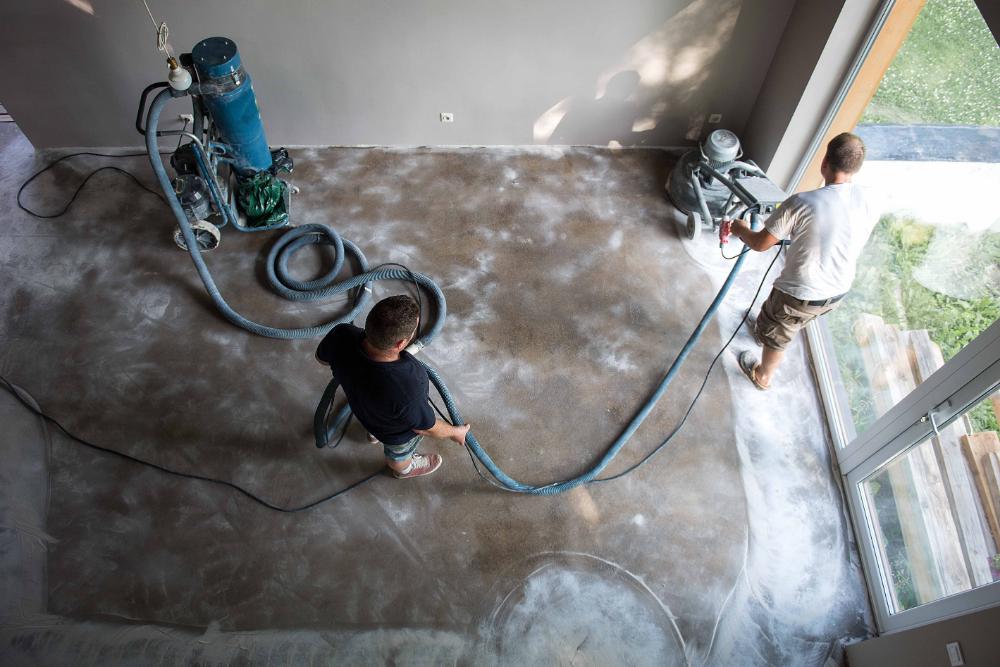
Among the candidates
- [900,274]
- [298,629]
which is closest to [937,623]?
[900,274]

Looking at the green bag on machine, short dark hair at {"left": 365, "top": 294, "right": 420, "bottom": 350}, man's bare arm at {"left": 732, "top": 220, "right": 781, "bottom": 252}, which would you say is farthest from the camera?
the green bag on machine

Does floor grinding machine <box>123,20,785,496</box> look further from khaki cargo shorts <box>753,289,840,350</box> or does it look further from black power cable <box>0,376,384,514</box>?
khaki cargo shorts <box>753,289,840,350</box>

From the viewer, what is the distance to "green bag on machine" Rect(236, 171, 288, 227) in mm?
4242

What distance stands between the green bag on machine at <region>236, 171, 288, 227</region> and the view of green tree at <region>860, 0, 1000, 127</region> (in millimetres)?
3810

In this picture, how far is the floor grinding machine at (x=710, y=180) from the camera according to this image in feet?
13.6

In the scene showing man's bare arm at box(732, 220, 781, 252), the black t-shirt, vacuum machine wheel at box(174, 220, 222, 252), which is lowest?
vacuum machine wheel at box(174, 220, 222, 252)

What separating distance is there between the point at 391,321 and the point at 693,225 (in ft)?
8.94

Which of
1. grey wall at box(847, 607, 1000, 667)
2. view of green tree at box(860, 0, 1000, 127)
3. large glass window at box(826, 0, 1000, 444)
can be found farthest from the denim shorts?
view of green tree at box(860, 0, 1000, 127)

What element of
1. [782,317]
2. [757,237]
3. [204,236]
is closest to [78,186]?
[204,236]

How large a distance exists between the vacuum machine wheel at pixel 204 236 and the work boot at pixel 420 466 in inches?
83.0

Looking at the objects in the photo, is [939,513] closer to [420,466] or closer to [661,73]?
[420,466]

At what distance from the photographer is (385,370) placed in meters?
2.53

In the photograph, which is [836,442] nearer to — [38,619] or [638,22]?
[638,22]

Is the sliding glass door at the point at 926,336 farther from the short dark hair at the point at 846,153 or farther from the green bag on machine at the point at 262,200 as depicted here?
the green bag on machine at the point at 262,200
